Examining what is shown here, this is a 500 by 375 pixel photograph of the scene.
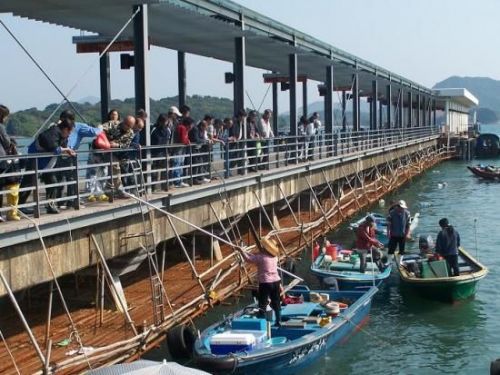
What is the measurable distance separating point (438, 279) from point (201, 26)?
9.06 m

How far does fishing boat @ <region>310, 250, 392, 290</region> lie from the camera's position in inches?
704

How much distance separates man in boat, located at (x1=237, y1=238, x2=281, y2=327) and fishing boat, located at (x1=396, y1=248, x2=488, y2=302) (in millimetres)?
5259

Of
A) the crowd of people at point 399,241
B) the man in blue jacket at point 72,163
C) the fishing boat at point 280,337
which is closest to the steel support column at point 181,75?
the crowd of people at point 399,241

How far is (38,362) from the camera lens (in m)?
11.7

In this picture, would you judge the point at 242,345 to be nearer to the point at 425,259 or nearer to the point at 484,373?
the point at 484,373

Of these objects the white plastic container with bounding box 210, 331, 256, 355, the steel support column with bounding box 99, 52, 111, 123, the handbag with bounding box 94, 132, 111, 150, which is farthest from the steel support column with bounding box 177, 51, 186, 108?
the white plastic container with bounding box 210, 331, 256, 355

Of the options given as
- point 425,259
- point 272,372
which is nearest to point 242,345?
point 272,372

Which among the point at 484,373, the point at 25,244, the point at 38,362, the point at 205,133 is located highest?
the point at 205,133

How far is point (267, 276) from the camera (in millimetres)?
13578

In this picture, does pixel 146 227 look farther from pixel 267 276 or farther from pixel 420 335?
pixel 420 335

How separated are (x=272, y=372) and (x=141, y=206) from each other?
393cm

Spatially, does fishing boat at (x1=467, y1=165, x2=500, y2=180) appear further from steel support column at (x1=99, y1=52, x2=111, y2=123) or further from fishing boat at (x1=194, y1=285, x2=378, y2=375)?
fishing boat at (x1=194, y1=285, x2=378, y2=375)

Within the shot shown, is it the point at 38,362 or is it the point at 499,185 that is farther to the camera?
the point at 499,185

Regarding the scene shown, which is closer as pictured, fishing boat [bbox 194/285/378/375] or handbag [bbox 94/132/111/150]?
fishing boat [bbox 194/285/378/375]
